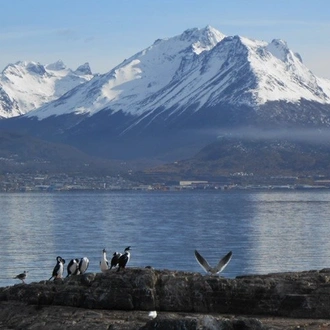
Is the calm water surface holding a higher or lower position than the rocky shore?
lower

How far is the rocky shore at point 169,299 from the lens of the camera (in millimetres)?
28234

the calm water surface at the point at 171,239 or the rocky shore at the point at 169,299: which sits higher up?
the rocky shore at the point at 169,299

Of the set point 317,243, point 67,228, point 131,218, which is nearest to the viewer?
point 317,243

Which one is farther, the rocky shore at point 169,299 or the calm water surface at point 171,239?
the calm water surface at point 171,239

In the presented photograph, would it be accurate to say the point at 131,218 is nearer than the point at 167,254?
No

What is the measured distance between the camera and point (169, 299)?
93.9 feet

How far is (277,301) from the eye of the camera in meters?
28.5

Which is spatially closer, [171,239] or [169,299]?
[169,299]

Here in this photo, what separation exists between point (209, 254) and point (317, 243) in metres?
12.5

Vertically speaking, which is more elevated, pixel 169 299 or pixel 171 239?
pixel 169 299

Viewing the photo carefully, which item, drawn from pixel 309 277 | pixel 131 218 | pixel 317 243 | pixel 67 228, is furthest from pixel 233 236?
pixel 309 277

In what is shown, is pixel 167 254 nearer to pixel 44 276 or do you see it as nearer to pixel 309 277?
pixel 44 276

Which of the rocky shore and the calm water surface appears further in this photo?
the calm water surface

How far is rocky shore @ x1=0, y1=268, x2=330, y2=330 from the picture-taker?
92.6ft
